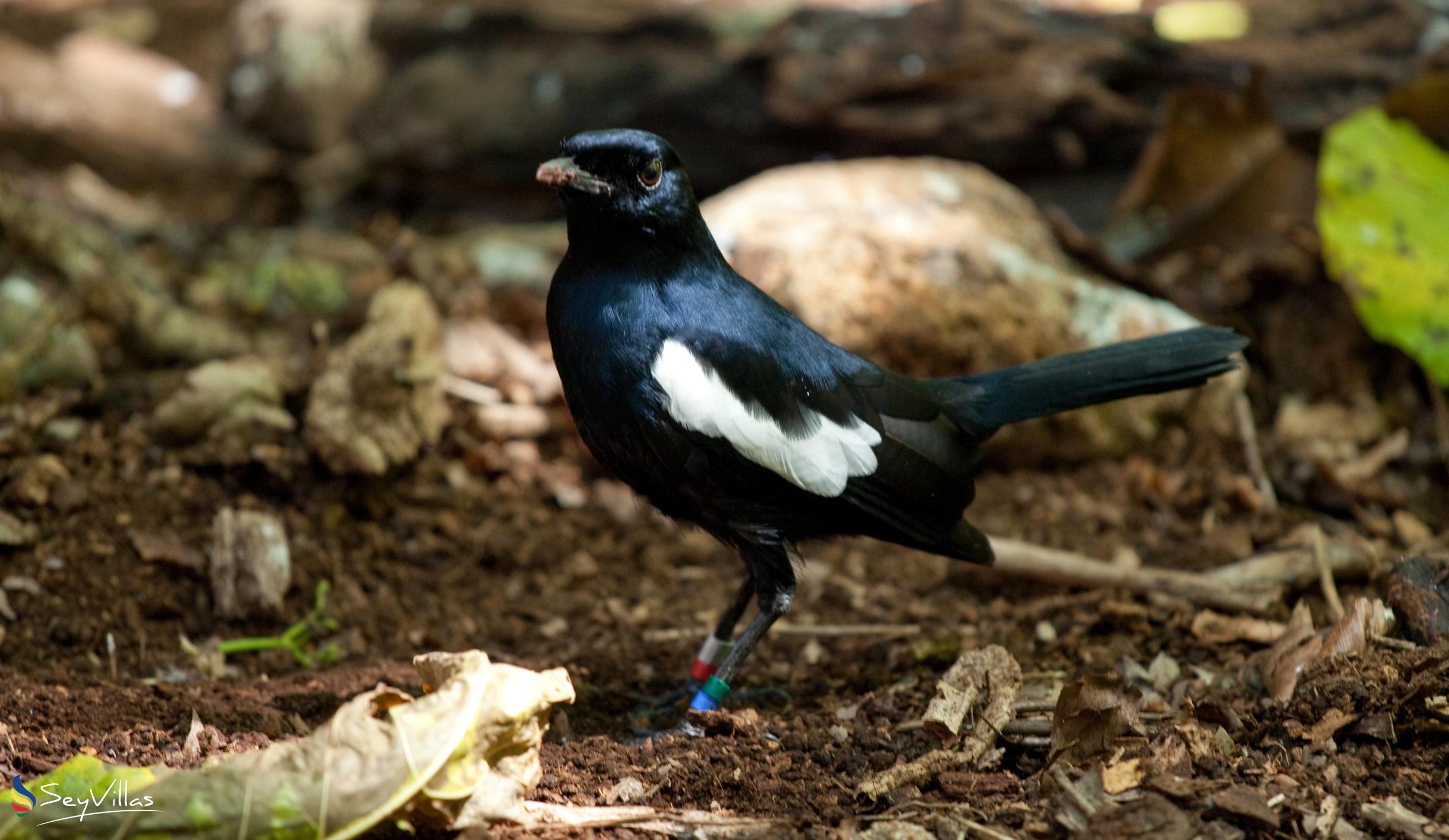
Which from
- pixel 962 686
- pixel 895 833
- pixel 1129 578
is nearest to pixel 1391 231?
pixel 1129 578

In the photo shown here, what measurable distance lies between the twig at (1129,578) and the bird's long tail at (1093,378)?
22.6 inches

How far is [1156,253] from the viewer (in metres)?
5.66

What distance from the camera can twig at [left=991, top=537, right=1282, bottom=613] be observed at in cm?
358

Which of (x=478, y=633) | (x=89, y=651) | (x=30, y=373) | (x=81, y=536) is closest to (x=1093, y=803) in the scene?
(x=478, y=633)

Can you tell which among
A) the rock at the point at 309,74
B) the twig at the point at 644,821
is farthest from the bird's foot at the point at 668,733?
the rock at the point at 309,74

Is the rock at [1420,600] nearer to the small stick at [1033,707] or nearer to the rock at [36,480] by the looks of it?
the small stick at [1033,707]

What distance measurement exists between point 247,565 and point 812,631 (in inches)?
70.7

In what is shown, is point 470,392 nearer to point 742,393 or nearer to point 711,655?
point 711,655

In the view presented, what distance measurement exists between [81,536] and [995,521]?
10.3 ft

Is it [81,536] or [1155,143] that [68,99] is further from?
[1155,143]

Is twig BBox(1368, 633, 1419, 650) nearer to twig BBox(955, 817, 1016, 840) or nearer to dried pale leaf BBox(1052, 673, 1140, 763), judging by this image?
dried pale leaf BBox(1052, 673, 1140, 763)

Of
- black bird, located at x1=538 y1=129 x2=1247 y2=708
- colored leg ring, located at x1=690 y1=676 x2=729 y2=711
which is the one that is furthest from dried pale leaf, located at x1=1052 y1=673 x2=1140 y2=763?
colored leg ring, located at x1=690 y1=676 x2=729 y2=711

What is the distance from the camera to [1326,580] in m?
3.63

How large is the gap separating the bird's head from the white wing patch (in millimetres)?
354
